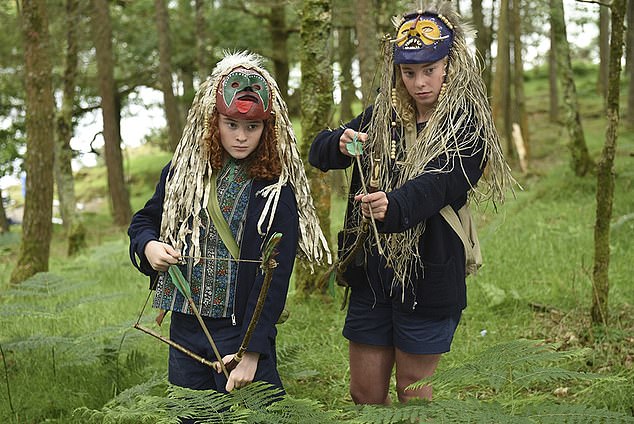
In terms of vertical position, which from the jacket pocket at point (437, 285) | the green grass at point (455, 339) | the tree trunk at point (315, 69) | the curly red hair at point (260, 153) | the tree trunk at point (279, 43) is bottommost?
the green grass at point (455, 339)

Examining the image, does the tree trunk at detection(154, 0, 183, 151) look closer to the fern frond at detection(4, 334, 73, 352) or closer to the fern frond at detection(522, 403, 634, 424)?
the fern frond at detection(4, 334, 73, 352)

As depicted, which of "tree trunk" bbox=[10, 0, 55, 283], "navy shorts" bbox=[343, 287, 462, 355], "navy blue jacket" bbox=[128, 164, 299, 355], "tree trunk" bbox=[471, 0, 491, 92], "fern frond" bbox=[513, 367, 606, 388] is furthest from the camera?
"tree trunk" bbox=[471, 0, 491, 92]

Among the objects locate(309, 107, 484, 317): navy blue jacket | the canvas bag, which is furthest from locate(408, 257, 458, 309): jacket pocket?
the canvas bag

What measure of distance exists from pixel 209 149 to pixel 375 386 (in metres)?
1.39

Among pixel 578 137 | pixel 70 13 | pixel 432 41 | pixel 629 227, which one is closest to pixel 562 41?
pixel 578 137

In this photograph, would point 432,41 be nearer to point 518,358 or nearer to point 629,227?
point 518,358

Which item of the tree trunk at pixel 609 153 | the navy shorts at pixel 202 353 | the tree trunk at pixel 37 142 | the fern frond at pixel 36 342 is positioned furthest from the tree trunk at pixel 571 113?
the navy shorts at pixel 202 353

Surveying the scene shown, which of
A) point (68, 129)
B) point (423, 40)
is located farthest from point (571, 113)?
point (423, 40)

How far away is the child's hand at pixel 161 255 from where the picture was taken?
2836 millimetres

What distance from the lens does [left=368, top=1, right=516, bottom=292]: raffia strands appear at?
3.00 meters

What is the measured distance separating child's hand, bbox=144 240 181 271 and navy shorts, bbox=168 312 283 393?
0.30m

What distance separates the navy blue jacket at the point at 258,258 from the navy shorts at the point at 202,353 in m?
0.08

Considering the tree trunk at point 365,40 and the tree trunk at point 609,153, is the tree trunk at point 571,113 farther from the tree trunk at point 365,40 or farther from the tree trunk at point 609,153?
the tree trunk at point 609,153

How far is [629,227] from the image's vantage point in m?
8.28
